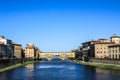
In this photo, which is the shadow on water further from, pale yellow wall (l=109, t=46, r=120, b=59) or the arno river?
pale yellow wall (l=109, t=46, r=120, b=59)

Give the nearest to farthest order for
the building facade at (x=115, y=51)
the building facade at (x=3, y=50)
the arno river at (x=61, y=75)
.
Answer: the arno river at (x=61, y=75)
the building facade at (x=115, y=51)
the building facade at (x=3, y=50)

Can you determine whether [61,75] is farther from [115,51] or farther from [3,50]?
[3,50]

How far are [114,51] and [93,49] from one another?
37.8m

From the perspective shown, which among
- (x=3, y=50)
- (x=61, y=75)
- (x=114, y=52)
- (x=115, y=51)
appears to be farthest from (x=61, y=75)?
(x=3, y=50)

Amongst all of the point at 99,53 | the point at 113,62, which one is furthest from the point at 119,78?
the point at 99,53

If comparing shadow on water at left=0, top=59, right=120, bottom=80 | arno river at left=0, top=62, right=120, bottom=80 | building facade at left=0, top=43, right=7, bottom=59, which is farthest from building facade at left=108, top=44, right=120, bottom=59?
building facade at left=0, top=43, right=7, bottom=59

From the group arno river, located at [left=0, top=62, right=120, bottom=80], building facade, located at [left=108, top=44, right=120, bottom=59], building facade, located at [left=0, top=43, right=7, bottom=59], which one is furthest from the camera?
building facade, located at [left=0, top=43, right=7, bottom=59]

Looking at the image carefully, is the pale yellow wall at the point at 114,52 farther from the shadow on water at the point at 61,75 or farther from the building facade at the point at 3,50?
the building facade at the point at 3,50

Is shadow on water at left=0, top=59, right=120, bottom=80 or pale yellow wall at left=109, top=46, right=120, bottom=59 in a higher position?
pale yellow wall at left=109, top=46, right=120, bottom=59

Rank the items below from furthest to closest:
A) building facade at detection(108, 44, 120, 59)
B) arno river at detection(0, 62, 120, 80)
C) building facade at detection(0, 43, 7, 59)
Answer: building facade at detection(0, 43, 7, 59), building facade at detection(108, 44, 120, 59), arno river at detection(0, 62, 120, 80)

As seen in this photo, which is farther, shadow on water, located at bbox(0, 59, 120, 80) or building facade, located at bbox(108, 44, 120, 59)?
building facade, located at bbox(108, 44, 120, 59)

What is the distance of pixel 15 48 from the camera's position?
18575 cm

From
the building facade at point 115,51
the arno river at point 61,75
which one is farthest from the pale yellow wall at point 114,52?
the arno river at point 61,75

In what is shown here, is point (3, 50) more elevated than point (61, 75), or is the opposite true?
point (3, 50)
